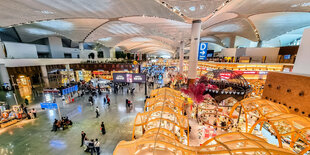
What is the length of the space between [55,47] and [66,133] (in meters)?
29.0

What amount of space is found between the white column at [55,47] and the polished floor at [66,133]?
23101 millimetres

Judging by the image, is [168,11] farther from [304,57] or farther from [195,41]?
[304,57]

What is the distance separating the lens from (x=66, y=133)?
25.1 ft

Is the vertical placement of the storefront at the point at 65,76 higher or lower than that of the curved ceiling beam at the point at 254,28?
lower

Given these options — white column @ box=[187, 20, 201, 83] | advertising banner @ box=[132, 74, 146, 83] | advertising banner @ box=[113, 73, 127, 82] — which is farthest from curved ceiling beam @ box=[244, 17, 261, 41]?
advertising banner @ box=[113, 73, 127, 82]

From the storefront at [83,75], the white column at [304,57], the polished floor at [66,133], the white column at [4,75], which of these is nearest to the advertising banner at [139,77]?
the polished floor at [66,133]

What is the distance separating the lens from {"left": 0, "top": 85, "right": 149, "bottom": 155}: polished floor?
6.24 meters

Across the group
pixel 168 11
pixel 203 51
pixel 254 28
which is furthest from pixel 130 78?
pixel 254 28

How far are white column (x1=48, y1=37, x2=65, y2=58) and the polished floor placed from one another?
2310 centimetres

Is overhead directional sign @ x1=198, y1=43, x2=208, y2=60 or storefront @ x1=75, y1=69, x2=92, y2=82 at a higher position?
overhead directional sign @ x1=198, y1=43, x2=208, y2=60

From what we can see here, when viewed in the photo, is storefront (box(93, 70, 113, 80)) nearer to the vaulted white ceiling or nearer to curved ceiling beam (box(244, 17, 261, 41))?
the vaulted white ceiling

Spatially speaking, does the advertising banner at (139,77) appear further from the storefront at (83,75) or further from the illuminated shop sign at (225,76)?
the storefront at (83,75)

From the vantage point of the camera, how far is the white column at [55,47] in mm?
25825

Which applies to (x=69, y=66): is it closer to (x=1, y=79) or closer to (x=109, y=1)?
(x=1, y=79)
